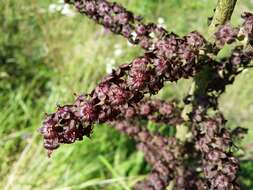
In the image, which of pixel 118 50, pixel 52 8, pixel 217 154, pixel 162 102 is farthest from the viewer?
pixel 52 8

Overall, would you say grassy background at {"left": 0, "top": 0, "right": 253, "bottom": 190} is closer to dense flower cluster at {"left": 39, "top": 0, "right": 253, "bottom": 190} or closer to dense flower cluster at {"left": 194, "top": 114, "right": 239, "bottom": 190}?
dense flower cluster at {"left": 39, "top": 0, "right": 253, "bottom": 190}

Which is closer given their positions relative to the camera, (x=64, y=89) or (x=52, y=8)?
(x=64, y=89)

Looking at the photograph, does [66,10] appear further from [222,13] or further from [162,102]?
[222,13]

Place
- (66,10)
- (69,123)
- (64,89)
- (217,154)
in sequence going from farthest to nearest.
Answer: (64,89), (66,10), (217,154), (69,123)

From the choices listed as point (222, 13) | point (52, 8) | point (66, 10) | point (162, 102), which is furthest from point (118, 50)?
point (222, 13)

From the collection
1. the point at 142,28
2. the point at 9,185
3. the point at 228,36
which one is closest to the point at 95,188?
the point at 9,185

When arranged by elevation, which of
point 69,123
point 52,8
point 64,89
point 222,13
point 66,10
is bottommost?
point 69,123

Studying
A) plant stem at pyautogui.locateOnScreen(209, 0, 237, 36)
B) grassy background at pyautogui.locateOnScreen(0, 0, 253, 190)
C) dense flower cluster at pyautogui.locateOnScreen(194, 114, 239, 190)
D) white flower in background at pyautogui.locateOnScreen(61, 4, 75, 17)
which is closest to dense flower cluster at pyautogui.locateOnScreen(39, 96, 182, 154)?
dense flower cluster at pyautogui.locateOnScreen(194, 114, 239, 190)
